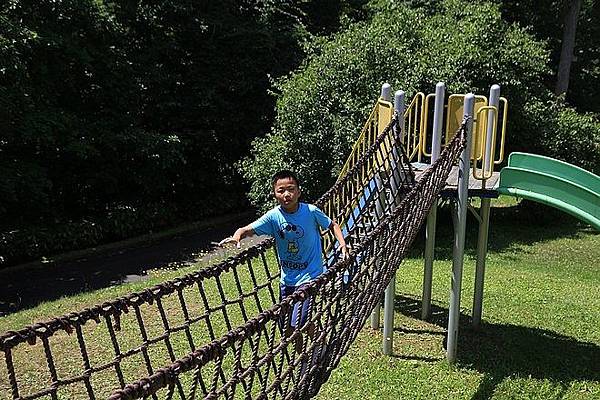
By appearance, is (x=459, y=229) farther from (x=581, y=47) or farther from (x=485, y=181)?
(x=581, y=47)

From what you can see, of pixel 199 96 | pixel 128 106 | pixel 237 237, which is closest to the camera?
pixel 237 237

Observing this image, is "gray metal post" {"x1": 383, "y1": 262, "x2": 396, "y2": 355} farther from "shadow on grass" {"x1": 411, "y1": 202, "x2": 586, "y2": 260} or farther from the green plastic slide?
"shadow on grass" {"x1": 411, "y1": 202, "x2": 586, "y2": 260}

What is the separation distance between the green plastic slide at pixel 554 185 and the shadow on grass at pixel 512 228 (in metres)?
4.94

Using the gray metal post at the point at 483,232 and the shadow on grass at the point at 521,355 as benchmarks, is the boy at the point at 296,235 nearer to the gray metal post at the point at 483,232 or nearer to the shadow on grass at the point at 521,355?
the shadow on grass at the point at 521,355

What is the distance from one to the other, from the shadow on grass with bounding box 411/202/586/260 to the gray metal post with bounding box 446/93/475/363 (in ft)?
16.7

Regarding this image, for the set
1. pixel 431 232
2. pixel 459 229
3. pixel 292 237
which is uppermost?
pixel 292 237

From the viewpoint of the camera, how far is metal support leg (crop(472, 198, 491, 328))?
6863 mm

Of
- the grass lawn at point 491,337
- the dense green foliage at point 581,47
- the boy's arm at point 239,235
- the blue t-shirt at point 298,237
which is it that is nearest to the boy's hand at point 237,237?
the boy's arm at point 239,235

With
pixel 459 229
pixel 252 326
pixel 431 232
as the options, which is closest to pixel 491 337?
pixel 431 232

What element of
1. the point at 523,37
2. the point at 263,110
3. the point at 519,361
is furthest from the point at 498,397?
the point at 263,110

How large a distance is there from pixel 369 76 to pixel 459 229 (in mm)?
5213

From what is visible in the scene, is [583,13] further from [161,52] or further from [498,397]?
[498,397]

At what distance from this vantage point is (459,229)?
619 centimetres

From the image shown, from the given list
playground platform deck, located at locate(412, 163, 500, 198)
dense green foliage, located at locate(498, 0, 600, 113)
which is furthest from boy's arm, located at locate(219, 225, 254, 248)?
dense green foliage, located at locate(498, 0, 600, 113)
